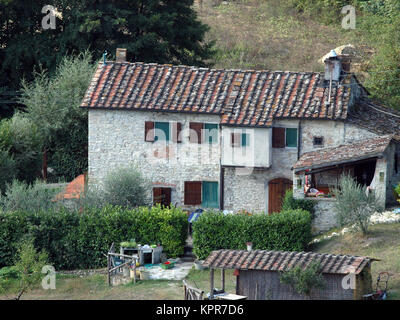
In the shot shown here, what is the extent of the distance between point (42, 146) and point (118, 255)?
12066 mm

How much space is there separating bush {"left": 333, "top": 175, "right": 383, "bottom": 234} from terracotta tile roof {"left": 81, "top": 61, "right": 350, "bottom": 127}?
13.6ft

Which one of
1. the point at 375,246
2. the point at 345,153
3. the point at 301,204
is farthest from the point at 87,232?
the point at 375,246

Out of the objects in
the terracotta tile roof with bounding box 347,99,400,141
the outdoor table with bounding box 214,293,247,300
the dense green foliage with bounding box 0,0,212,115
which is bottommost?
the outdoor table with bounding box 214,293,247,300

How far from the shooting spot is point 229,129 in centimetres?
3728

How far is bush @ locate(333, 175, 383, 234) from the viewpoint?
32500mm

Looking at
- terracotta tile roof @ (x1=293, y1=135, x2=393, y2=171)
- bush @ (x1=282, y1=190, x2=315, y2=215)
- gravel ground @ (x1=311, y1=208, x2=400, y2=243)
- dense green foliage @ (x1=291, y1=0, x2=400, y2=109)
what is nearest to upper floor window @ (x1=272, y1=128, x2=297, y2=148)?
terracotta tile roof @ (x1=293, y1=135, x2=393, y2=171)

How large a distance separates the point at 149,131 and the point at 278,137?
561cm

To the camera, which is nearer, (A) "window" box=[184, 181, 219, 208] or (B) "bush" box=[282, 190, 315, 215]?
(B) "bush" box=[282, 190, 315, 215]

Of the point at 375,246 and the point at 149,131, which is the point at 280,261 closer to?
the point at 375,246

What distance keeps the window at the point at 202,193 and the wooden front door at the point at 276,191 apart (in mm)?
2372

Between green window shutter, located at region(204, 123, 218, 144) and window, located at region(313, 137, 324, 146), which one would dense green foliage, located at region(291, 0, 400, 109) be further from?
green window shutter, located at region(204, 123, 218, 144)

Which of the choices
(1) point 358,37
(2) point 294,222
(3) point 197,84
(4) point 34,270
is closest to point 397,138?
(2) point 294,222

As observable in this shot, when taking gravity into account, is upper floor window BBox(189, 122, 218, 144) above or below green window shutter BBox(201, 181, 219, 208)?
above

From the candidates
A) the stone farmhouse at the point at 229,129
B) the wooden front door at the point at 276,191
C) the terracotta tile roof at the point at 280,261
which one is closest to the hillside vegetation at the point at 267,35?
the stone farmhouse at the point at 229,129
